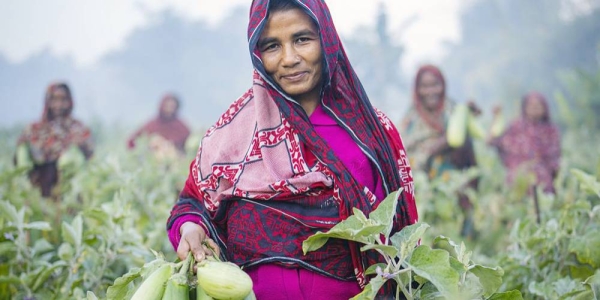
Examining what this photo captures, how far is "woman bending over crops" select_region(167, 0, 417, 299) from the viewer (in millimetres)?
1794

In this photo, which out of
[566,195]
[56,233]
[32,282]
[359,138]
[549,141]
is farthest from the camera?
[549,141]

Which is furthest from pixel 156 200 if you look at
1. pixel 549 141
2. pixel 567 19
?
pixel 567 19

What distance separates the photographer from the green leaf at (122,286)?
168cm

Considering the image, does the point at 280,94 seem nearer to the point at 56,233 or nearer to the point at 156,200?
the point at 56,233

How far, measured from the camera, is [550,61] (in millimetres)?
16047

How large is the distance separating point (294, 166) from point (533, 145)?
244 inches

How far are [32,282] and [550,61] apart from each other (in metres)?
15.2

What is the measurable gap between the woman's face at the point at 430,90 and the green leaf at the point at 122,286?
4719mm

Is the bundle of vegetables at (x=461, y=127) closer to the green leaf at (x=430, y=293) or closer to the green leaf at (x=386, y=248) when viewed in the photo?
the green leaf at (x=430, y=293)

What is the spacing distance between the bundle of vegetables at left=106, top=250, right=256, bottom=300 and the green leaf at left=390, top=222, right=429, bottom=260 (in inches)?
13.5

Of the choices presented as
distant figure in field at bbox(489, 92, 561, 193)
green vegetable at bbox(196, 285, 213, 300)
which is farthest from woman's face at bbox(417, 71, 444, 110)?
green vegetable at bbox(196, 285, 213, 300)

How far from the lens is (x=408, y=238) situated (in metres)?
1.65

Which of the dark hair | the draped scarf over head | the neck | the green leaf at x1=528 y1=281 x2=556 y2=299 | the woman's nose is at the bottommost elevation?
the green leaf at x1=528 y1=281 x2=556 y2=299

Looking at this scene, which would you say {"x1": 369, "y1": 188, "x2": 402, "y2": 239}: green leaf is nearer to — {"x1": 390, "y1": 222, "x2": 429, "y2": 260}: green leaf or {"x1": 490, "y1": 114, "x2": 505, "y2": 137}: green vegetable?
{"x1": 390, "y1": 222, "x2": 429, "y2": 260}: green leaf
